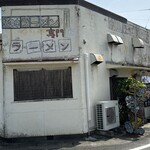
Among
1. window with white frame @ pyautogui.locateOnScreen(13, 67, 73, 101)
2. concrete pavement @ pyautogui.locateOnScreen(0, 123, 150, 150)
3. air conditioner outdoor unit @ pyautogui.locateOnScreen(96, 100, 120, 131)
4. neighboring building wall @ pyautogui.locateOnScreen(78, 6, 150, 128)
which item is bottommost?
concrete pavement @ pyautogui.locateOnScreen(0, 123, 150, 150)

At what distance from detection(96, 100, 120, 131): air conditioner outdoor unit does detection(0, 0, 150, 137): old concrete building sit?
25 centimetres

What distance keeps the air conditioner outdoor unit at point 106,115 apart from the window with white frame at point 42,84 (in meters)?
1.36

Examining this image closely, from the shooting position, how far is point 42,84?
39.1 ft

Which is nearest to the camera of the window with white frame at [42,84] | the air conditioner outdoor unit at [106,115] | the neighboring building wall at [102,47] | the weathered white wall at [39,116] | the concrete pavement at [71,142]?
the concrete pavement at [71,142]

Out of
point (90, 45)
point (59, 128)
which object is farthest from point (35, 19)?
point (59, 128)

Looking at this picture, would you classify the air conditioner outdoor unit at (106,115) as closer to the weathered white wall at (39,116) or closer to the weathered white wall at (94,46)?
the weathered white wall at (94,46)

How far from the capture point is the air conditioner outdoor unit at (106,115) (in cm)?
1232

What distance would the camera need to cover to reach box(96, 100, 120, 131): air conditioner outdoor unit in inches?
485

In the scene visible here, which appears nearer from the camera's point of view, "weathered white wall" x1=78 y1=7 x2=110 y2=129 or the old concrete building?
the old concrete building

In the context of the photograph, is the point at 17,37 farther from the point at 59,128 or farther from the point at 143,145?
the point at 143,145

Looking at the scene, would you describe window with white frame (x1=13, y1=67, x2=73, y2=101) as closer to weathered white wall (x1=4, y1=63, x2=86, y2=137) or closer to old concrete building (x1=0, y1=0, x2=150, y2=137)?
old concrete building (x1=0, y1=0, x2=150, y2=137)

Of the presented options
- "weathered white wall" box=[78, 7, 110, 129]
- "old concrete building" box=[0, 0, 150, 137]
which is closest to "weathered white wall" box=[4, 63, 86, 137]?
"old concrete building" box=[0, 0, 150, 137]

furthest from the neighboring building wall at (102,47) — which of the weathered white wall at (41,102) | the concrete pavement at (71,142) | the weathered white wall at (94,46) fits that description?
the concrete pavement at (71,142)

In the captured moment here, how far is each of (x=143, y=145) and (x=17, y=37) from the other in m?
6.03
